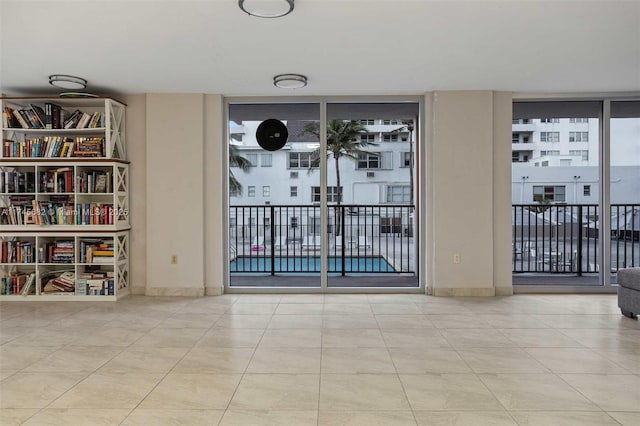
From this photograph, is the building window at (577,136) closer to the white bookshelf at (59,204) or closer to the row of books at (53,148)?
the white bookshelf at (59,204)

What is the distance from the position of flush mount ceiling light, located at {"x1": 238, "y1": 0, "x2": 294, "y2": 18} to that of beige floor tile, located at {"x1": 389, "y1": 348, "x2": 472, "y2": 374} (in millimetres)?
2365

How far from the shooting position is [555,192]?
17.5 feet

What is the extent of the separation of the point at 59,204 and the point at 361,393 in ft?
13.3

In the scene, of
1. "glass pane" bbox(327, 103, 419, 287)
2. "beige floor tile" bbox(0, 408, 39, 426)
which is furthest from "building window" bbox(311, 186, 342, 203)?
"beige floor tile" bbox(0, 408, 39, 426)

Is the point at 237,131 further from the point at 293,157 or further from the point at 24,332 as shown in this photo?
the point at 24,332

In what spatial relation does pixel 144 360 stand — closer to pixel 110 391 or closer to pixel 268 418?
pixel 110 391

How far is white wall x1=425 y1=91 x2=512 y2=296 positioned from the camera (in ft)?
15.4

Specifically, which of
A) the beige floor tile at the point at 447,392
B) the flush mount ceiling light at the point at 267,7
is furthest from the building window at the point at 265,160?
the beige floor tile at the point at 447,392

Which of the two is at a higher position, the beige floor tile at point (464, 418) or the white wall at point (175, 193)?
the white wall at point (175, 193)

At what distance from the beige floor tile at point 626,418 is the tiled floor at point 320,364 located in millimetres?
10

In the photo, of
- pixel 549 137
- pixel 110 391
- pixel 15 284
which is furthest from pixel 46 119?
pixel 549 137

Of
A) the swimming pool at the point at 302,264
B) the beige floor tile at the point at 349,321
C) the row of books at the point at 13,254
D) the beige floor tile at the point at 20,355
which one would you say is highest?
the row of books at the point at 13,254

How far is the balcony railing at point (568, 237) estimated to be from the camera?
5359 mm

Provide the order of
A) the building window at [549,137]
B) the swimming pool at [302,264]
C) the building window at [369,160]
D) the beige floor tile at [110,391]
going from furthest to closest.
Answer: the swimming pool at [302,264] < the building window at [369,160] < the building window at [549,137] < the beige floor tile at [110,391]
